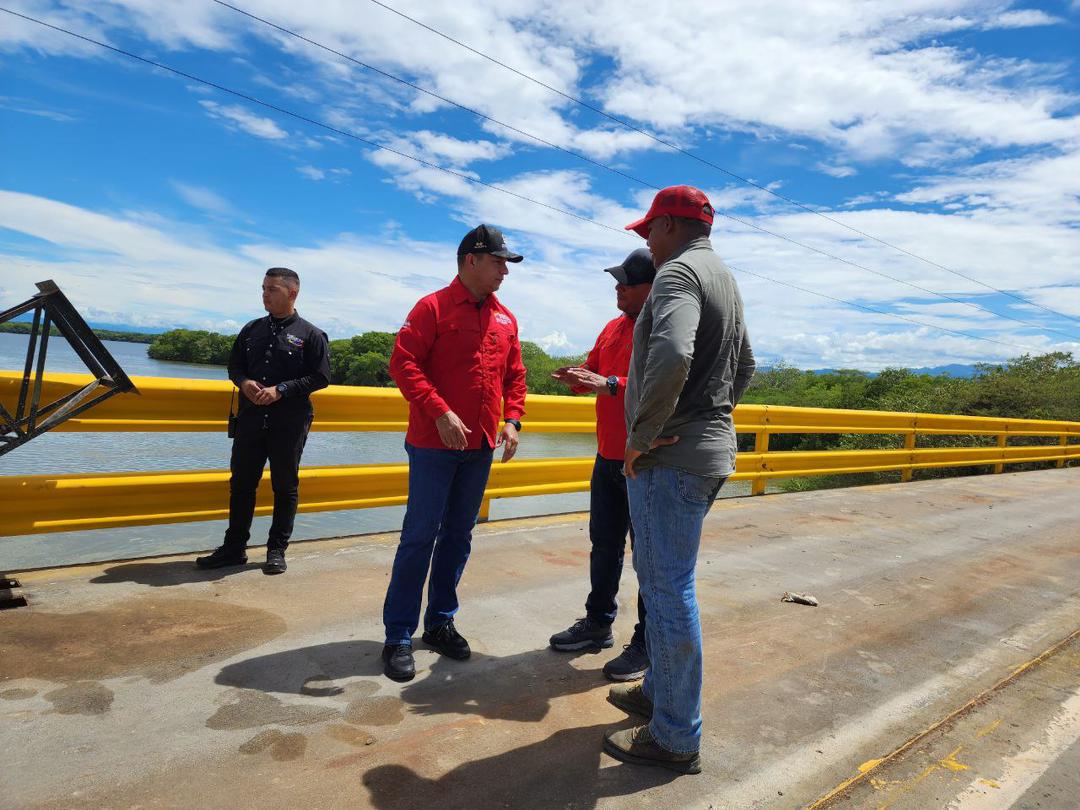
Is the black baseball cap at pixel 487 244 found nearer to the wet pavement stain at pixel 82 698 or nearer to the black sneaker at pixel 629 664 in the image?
the black sneaker at pixel 629 664

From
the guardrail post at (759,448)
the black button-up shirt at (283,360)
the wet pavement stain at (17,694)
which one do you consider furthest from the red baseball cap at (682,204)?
the guardrail post at (759,448)

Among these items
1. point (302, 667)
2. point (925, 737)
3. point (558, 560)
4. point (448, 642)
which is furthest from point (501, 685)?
point (558, 560)

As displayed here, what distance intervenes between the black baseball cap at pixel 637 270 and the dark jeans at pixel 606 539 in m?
0.86

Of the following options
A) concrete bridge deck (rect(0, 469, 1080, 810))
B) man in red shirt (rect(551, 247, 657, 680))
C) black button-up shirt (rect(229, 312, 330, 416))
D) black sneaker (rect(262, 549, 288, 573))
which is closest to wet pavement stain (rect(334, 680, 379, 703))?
concrete bridge deck (rect(0, 469, 1080, 810))

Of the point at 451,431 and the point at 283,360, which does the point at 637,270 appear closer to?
the point at 451,431

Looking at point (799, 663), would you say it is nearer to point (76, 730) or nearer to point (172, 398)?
point (76, 730)

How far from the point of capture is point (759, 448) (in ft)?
27.7

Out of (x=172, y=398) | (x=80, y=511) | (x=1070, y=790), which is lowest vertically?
(x=1070, y=790)

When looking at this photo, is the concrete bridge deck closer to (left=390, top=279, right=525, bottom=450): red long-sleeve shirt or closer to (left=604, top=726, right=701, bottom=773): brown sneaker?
(left=604, top=726, right=701, bottom=773): brown sneaker

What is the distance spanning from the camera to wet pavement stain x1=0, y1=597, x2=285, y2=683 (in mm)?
2883

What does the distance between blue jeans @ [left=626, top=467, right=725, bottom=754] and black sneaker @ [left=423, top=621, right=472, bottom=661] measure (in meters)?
1.08

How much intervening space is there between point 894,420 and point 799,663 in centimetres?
822

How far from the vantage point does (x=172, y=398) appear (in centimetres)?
420

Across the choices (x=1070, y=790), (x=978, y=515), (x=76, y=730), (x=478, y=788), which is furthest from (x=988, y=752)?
(x=978, y=515)
